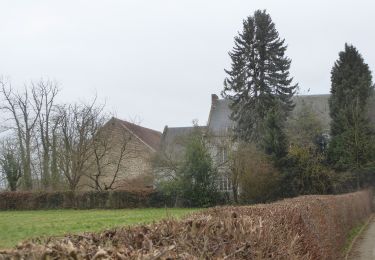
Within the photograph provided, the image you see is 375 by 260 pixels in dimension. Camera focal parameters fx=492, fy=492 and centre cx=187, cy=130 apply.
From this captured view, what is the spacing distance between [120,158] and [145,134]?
43.4 feet

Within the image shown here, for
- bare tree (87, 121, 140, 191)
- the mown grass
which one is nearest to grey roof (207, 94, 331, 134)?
bare tree (87, 121, 140, 191)

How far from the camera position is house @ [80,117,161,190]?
159 ft

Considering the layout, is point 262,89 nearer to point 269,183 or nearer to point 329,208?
point 269,183

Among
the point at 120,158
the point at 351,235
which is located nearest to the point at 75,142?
the point at 120,158

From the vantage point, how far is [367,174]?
3919 cm

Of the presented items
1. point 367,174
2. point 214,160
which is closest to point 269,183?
point 214,160

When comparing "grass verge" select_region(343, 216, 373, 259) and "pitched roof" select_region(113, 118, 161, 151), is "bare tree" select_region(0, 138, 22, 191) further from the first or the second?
"grass verge" select_region(343, 216, 373, 259)

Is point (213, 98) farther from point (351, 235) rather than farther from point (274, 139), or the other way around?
point (351, 235)

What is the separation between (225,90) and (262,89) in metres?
3.43

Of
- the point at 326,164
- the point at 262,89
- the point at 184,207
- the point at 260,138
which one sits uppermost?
the point at 262,89

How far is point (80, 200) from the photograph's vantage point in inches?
1626

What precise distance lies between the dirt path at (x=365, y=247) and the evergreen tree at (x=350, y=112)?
60.0 feet

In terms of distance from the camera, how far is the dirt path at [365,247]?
1437 cm

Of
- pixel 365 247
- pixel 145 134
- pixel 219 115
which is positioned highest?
pixel 219 115
